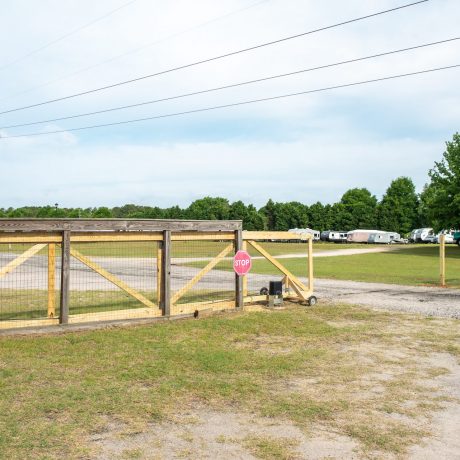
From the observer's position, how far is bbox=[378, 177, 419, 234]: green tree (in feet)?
338

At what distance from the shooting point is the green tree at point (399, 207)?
338 feet

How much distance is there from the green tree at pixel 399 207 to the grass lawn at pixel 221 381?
95.9 metres

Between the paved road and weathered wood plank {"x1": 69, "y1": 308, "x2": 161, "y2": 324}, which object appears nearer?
weathered wood plank {"x1": 69, "y1": 308, "x2": 161, "y2": 324}

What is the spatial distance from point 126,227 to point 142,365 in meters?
3.78

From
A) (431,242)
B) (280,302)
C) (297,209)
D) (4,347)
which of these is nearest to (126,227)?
(4,347)

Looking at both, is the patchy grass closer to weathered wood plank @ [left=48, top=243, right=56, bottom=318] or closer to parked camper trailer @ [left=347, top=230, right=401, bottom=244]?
weathered wood plank @ [left=48, top=243, right=56, bottom=318]

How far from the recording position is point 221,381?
6.77 meters

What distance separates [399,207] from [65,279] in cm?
10012

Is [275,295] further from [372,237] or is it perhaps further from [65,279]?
[372,237]

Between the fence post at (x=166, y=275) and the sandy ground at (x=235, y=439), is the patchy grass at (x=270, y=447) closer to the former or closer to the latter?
the sandy ground at (x=235, y=439)

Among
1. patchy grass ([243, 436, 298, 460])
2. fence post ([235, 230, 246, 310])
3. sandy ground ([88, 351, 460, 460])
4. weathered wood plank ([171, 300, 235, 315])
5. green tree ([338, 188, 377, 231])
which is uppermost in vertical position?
green tree ([338, 188, 377, 231])

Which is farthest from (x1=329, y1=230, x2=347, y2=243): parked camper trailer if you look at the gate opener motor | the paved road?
the gate opener motor

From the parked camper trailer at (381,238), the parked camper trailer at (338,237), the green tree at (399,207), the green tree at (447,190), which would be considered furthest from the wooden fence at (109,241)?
the green tree at (399,207)

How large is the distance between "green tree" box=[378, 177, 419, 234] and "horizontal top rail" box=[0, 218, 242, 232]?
95.5m
